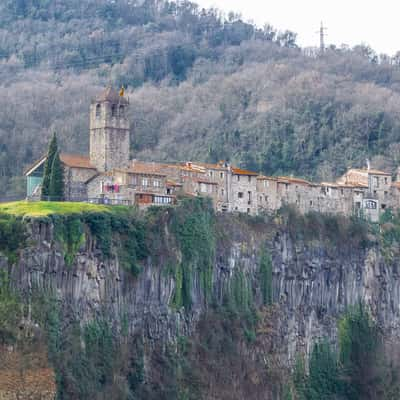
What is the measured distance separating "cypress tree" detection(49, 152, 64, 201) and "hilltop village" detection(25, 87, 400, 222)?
6.21 feet

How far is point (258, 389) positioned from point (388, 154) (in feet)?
129

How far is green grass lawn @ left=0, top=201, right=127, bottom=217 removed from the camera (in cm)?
7619

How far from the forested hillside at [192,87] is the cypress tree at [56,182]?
63.2 ft

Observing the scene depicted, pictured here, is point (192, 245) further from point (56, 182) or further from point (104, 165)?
point (56, 182)

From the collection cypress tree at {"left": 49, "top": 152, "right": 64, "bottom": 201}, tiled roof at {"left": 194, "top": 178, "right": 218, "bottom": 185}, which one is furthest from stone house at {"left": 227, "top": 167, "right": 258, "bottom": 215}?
cypress tree at {"left": 49, "top": 152, "right": 64, "bottom": 201}

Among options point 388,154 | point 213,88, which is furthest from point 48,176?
point 213,88

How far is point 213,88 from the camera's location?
150 metres

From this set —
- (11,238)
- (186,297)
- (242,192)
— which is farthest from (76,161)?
(11,238)

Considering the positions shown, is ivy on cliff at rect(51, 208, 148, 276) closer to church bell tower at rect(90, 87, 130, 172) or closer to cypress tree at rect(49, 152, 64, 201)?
cypress tree at rect(49, 152, 64, 201)

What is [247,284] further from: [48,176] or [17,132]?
[17,132]

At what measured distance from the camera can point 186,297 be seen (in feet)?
277

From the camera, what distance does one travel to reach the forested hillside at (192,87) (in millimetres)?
121250

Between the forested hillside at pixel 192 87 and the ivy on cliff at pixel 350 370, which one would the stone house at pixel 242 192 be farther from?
the forested hillside at pixel 192 87

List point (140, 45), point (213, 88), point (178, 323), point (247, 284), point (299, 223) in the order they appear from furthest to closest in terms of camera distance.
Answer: point (140, 45) → point (213, 88) → point (299, 223) → point (247, 284) → point (178, 323)
